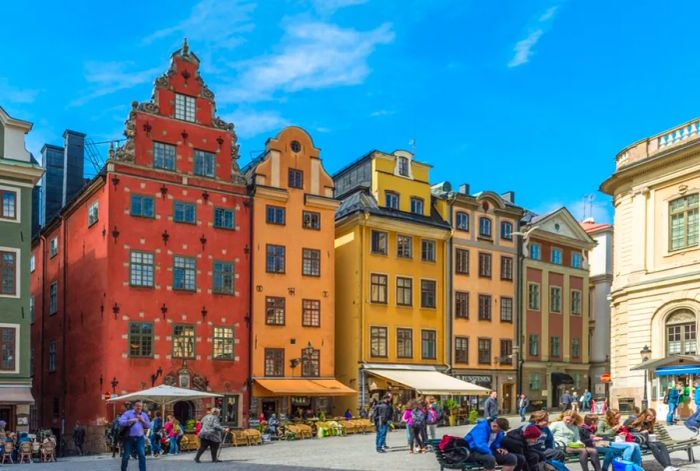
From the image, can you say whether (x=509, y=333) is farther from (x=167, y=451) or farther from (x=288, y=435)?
(x=167, y=451)

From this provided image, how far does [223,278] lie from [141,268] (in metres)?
4.06

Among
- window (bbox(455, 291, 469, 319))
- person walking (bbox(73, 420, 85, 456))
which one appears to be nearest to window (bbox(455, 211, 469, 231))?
window (bbox(455, 291, 469, 319))

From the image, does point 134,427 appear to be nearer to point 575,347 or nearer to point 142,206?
point 142,206

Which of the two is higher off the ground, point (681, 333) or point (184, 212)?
point (184, 212)

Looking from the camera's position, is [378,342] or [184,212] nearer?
[184,212]

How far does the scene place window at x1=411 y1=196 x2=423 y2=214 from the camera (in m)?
47.2

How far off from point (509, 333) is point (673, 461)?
31378mm

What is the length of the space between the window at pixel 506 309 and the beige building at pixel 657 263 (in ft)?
36.4

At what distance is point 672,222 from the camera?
3669 cm

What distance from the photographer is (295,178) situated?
4222 cm

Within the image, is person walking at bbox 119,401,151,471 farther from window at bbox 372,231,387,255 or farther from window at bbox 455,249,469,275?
window at bbox 455,249,469,275

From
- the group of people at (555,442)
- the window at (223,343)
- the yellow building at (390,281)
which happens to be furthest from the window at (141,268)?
the group of people at (555,442)

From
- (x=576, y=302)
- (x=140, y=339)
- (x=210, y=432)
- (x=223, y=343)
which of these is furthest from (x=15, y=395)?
(x=576, y=302)

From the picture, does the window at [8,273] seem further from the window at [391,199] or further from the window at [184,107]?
the window at [391,199]
